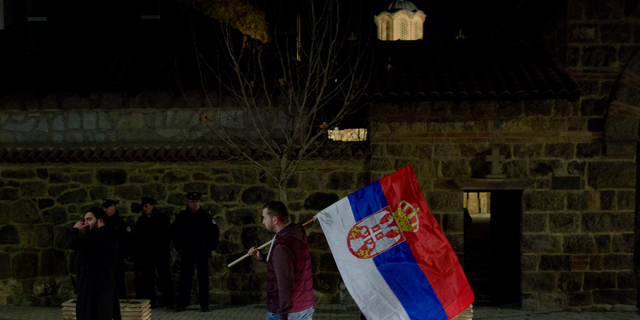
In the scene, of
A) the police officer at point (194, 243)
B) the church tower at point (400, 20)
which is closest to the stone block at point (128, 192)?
the police officer at point (194, 243)

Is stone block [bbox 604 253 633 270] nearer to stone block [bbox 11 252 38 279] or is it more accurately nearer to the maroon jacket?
the maroon jacket

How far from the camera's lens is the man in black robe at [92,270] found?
5.42 m

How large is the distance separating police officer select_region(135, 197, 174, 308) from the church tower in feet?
154

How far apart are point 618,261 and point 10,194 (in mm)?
9649

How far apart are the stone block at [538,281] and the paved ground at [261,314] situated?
A: 359 mm

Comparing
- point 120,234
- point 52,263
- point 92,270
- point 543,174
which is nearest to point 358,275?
point 92,270

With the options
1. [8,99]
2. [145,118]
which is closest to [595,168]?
[145,118]

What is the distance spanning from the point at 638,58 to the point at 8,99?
32.7ft

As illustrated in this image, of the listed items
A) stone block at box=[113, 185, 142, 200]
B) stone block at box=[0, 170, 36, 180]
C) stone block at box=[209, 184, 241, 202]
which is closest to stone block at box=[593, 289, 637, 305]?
stone block at box=[209, 184, 241, 202]

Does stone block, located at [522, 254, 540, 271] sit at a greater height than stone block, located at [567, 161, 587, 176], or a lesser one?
lesser

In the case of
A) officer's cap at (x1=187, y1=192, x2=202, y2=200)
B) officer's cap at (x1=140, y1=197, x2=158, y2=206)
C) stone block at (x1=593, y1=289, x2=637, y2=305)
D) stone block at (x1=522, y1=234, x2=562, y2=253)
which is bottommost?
stone block at (x1=593, y1=289, x2=637, y2=305)

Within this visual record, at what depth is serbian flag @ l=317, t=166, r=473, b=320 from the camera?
176 inches

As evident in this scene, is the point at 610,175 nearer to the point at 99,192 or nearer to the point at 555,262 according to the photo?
the point at 555,262

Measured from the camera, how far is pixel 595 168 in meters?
8.12
